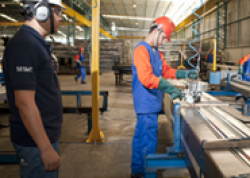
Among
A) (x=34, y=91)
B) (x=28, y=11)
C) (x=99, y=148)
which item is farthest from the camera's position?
(x=99, y=148)

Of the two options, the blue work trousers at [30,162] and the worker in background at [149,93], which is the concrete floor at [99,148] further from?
the blue work trousers at [30,162]

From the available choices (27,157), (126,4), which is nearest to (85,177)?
(27,157)

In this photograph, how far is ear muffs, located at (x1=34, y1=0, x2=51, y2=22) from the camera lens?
126cm

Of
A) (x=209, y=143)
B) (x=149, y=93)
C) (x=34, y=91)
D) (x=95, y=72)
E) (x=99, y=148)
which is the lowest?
(x=99, y=148)

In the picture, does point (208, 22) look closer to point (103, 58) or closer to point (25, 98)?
point (103, 58)

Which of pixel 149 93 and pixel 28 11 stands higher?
pixel 28 11

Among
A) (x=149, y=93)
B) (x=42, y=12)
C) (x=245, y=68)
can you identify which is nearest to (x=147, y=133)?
(x=149, y=93)

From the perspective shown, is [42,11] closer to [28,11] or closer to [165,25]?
[28,11]

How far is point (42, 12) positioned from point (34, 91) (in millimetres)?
477

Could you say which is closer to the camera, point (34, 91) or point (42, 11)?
point (34, 91)

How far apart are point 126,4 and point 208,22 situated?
22.1ft

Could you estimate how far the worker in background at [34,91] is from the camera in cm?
112

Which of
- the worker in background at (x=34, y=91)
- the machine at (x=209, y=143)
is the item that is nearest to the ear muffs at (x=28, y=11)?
the worker in background at (x=34, y=91)

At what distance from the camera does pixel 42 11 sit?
50.1 inches
